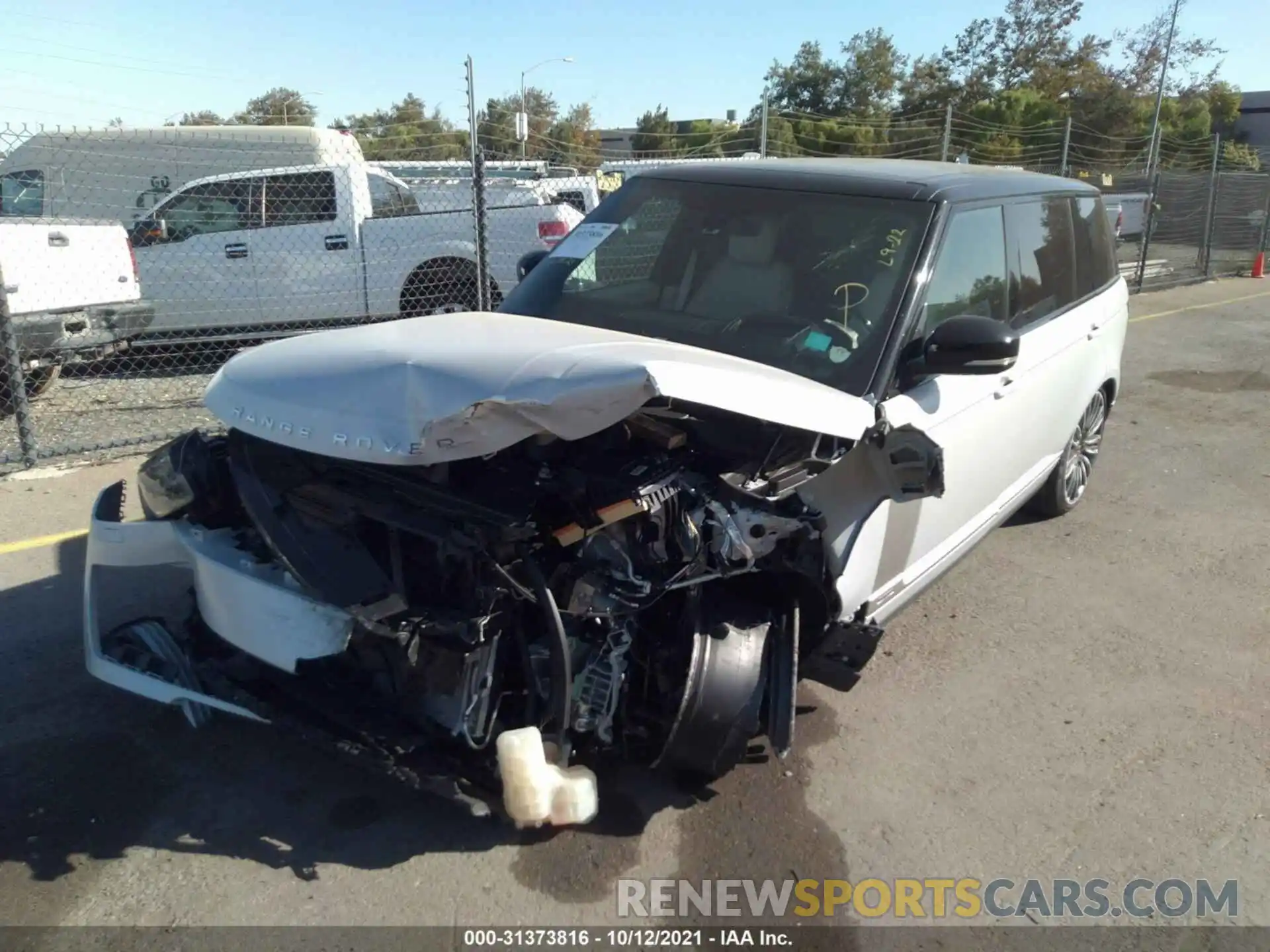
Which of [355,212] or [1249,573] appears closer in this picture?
[1249,573]

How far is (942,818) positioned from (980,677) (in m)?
1.01

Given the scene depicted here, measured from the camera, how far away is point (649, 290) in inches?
161

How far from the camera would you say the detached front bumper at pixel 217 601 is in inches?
111

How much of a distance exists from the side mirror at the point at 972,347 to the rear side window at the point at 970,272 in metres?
0.29

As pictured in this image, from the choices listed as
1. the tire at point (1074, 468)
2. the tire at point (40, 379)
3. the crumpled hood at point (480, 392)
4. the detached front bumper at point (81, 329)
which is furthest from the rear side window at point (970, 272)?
the tire at point (40, 379)

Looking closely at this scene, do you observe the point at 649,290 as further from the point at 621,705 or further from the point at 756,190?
the point at 621,705

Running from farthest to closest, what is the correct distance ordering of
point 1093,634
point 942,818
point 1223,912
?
1. point 1093,634
2. point 942,818
3. point 1223,912

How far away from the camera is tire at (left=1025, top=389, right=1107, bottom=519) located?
18.3 ft

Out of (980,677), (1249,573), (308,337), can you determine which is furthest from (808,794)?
(1249,573)

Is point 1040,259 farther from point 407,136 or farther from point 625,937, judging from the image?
point 407,136

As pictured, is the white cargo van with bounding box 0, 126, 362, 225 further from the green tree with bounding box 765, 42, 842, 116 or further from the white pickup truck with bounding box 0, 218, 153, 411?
the green tree with bounding box 765, 42, 842, 116

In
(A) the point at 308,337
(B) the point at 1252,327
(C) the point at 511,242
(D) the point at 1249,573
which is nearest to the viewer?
(A) the point at 308,337

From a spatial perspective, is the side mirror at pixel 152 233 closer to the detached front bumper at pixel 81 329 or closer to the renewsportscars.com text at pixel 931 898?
the detached front bumper at pixel 81 329

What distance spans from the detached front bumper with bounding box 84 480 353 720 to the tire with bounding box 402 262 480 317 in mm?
6855
